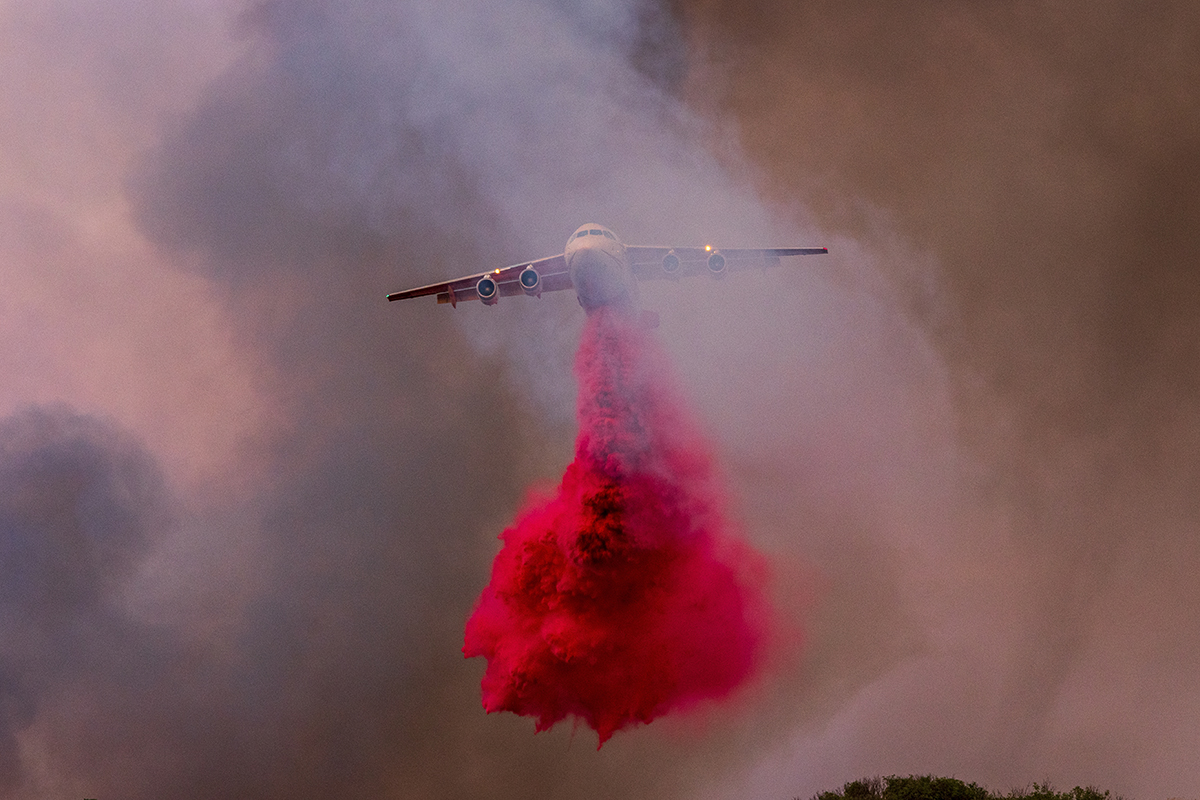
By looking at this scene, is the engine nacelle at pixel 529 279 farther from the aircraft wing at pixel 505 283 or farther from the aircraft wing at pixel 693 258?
the aircraft wing at pixel 693 258

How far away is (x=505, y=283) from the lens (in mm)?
36969

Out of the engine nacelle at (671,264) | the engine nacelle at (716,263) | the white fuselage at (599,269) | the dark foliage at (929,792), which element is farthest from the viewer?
the dark foliage at (929,792)

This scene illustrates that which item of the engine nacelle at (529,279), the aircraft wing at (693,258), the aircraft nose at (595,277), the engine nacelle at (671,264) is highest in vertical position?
the aircraft wing at (693,258)

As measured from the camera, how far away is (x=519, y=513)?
114ft

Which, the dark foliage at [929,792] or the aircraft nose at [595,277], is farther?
the dark foliage at [929,792]

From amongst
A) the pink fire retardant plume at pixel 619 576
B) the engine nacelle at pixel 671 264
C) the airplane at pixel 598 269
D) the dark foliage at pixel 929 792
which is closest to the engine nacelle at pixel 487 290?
the airplane at pixel 598 269

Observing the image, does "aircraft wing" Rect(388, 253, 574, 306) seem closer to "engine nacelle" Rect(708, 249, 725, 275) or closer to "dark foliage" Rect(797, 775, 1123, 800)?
"engine nacelle" Rect(708, 249, 725, 275)

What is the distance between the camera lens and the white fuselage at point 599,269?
30812 millimetres

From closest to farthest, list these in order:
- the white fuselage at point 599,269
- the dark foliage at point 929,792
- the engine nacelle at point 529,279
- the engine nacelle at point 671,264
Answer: the white fuselage at point 599,269, the engine nacelle at point 529,279, the engine nacelle at point 671,264, the dark foliage at point 929,792

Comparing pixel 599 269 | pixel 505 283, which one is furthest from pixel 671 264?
pixel 505 283

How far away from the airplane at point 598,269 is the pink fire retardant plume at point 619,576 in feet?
4.49

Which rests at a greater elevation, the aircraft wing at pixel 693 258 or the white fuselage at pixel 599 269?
the aircraft wing at pixel 693 258

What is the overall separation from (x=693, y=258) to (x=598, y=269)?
704 cm

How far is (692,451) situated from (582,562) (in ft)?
22.4
